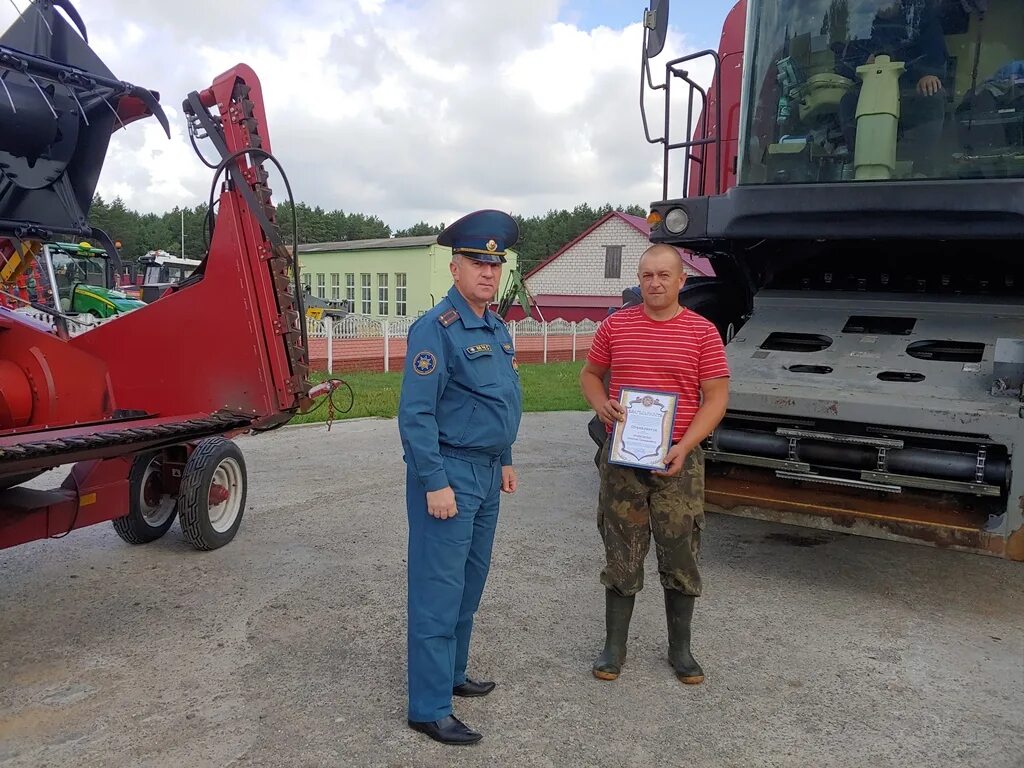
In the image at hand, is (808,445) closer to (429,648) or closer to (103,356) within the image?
(429,648)

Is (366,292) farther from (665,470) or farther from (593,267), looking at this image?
(665,470)

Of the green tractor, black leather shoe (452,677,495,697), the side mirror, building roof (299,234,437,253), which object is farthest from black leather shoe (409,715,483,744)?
building roof (299,234,437,253)

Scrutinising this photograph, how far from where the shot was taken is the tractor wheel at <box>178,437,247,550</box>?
455 centimetres

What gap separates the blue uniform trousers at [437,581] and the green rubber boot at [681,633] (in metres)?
0.99

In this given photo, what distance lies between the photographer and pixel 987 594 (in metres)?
4.33

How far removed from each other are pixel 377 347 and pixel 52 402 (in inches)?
512

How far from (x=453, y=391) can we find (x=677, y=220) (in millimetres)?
2740

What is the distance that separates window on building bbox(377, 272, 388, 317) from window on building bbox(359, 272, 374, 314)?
539mm

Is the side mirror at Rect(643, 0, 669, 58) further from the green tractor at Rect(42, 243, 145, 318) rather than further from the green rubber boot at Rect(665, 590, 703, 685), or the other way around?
the green tractor at Rect(42, 243, 145, 318)

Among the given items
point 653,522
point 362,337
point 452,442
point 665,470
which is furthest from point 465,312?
point 362,337

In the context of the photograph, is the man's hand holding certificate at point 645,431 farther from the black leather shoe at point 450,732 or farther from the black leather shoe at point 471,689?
the black leather shoe at point 450,732

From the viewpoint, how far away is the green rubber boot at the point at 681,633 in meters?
3.26

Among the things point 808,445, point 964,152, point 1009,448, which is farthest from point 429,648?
point 964,152

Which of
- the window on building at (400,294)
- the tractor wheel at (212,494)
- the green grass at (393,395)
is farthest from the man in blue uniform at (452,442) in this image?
the window on building at (400,294)
